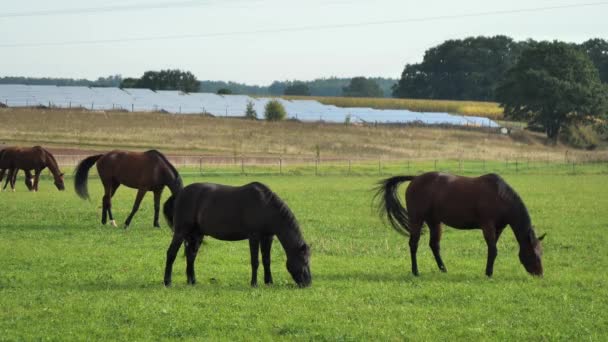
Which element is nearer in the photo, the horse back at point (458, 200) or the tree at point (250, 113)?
the horse back at point (458, 200)

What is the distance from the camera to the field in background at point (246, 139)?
63781 mm

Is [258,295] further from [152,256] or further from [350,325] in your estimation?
[152,256]

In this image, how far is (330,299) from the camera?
12.3 m

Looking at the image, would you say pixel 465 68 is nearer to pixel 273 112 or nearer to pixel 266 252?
pixel 273 112

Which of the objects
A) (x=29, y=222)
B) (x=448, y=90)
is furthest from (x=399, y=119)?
(x=29, y=222)

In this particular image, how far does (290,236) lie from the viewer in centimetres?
1309

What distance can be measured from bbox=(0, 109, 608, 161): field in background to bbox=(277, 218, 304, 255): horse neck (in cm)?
4488

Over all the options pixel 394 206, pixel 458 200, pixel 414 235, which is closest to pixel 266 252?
pixel 414 235

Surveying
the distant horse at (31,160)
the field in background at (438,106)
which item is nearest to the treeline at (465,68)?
the field in background at (438,106)

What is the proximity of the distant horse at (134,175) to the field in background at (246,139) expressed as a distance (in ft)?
111

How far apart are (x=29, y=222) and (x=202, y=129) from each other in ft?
169

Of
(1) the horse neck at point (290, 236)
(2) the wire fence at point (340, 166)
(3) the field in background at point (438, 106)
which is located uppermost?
(1) the horse neck at point (290, 236)

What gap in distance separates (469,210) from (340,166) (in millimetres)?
40859

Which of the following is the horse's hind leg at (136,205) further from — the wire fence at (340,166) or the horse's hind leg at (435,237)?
the wire fence at (340,166)
